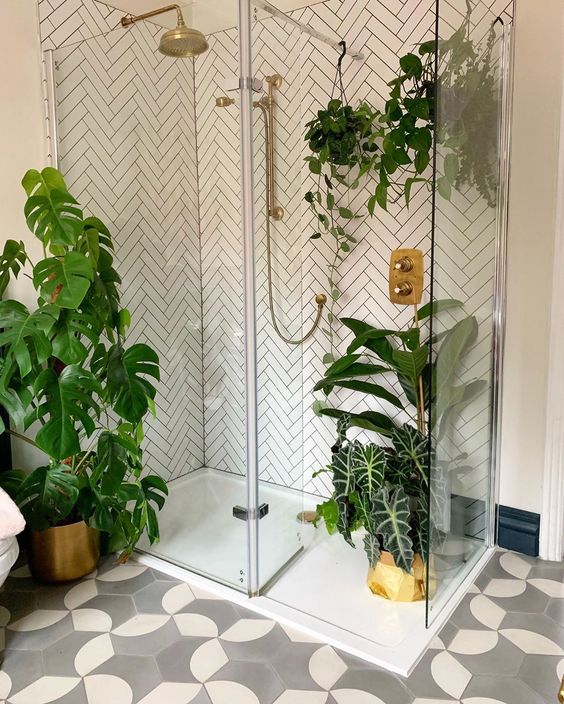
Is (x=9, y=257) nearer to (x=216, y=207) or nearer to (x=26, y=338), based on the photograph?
(x=26, y=338)

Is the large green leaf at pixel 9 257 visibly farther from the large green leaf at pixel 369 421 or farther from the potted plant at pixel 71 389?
the large green leaf at pixel 369 421

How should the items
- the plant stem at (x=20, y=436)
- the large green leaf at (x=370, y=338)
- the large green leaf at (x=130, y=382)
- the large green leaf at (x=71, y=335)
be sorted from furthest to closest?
the plant stem at (x=20, y=436) → the large green leaf at (x=370, y=338) → the large green leaf at (x=130, y=382) → the large green leaf at (x=71, y=335)

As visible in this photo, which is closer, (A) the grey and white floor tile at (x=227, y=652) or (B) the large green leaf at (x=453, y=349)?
(A) the grey and white floor tile at (x=227, y=652)

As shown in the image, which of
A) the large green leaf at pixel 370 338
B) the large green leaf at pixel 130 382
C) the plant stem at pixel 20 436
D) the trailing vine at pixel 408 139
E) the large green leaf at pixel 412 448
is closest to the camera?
the trailing vine at pixel 408 139

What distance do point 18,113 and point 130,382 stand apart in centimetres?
114

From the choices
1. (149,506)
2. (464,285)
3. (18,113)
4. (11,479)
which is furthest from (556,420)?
(18,113)

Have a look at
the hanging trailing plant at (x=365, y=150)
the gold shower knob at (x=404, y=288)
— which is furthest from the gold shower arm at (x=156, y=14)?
the gold shower knob at (x=404, y=288)

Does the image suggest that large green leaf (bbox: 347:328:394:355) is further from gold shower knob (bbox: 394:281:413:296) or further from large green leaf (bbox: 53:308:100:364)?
large green leaf (bbox: 53:308:100:364)

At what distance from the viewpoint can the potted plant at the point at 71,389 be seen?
1.79 m

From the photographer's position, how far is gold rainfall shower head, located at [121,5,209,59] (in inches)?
78.0

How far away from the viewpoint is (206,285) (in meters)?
2.17

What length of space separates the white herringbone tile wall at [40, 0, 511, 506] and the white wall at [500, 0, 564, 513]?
16cm

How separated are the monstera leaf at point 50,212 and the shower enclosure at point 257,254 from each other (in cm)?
37

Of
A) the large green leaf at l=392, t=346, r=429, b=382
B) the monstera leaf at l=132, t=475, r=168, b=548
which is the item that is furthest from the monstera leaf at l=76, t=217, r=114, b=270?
the large green leaf at l=392, t=346, r=429, b=382
